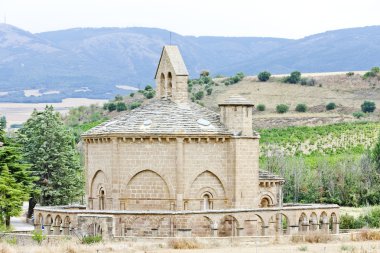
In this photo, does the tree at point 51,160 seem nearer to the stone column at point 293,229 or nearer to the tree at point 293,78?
the stone column at point 293,229

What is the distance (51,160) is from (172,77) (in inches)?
757

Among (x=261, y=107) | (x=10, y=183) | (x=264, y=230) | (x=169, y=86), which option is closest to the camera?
(x=264, y=230)

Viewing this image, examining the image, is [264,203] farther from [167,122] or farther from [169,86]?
[169,86]

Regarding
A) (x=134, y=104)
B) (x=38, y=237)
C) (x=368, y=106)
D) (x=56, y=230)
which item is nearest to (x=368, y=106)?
(x=368, y=106)

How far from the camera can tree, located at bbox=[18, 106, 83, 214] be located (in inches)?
2689

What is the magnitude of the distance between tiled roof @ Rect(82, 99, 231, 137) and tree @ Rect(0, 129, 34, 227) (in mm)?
5292

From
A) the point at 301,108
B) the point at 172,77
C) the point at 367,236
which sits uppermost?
the point at 172,77

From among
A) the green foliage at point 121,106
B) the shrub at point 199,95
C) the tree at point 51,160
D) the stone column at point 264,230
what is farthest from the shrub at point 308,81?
the stone column at point 264,230

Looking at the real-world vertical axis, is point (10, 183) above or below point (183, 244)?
above

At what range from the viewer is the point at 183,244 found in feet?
139

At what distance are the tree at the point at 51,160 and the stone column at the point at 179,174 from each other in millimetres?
21593

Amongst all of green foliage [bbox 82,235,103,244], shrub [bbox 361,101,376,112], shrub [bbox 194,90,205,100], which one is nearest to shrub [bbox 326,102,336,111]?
shrub [bbox 361,101,376,112]

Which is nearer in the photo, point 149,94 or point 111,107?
point 149,94

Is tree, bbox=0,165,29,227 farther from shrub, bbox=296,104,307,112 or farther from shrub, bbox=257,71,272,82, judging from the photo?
shrub, bbox=257,71,272,82
